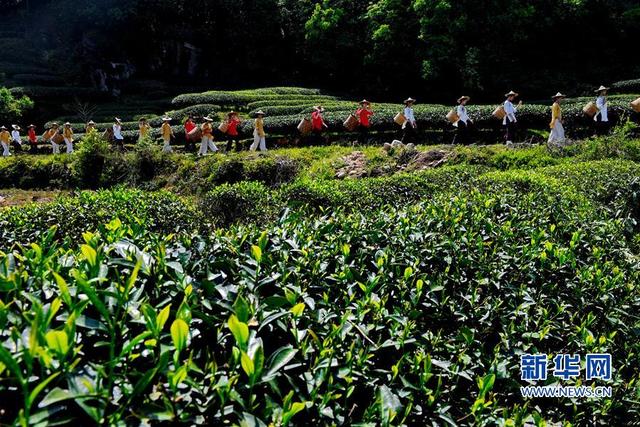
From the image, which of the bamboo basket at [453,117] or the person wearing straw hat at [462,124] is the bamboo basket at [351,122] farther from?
the person wearing straw hat at [462,124]

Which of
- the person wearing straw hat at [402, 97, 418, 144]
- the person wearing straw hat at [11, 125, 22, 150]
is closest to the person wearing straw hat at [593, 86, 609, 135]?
the person wearing straw hat at [402, 97, 418, 144]

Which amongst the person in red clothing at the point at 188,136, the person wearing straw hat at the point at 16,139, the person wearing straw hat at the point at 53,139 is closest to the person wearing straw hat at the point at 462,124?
the person in red clothing at the point at 188,136

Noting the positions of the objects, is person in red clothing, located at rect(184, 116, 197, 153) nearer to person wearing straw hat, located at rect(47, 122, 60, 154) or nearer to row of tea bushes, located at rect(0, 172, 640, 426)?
person wearing straw hat, located at rect(47, 122, 60, 154)

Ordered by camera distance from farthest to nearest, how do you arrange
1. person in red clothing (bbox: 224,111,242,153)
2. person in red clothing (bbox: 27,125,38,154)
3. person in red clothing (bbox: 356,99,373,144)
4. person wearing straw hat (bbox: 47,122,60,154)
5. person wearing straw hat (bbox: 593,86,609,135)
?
1. person in red clothing (bbox: 27,125,38,154)
2. person wearing straw hat (bbox: 47,122,60,154)
3. person in red clothing (bbox: 224,111,242,153)
4. person in red clothing (bbox: 356,99,373,144)
5. person wearing straw hat (bbox: 593,86,609,135)

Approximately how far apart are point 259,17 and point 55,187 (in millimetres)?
23104

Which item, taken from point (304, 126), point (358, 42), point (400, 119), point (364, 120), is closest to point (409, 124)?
point (400, 119)

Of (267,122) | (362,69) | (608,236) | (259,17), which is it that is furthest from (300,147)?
(259,17)

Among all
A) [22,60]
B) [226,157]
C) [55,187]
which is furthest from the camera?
[22,60]

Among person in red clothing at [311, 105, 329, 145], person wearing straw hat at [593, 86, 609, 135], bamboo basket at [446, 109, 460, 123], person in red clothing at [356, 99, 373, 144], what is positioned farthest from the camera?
person in red clothing at [311, 105, 329, 145]

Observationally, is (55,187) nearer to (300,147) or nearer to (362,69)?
(300,147)

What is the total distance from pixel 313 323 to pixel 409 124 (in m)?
13.6

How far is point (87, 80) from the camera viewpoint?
3322cm

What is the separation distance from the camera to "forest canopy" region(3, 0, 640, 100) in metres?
24.0

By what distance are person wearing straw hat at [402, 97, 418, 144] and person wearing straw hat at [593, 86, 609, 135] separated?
4.65m
